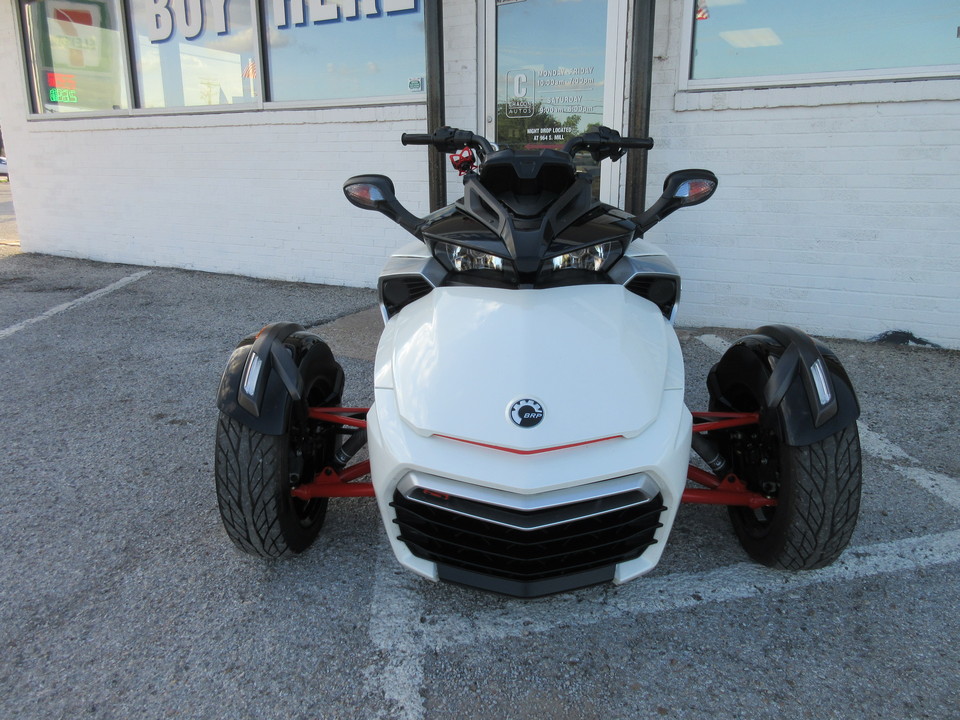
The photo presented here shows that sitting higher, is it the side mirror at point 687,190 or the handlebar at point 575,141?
the handlebar at point 575,141

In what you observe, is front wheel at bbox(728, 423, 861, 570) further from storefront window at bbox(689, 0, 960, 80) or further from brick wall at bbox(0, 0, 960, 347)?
storefront window at bbox(689, 0, 960, 80)

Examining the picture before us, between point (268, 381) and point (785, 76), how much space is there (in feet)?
14.7

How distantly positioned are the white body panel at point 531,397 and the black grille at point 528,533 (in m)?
0.06

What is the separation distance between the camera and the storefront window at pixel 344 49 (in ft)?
21.0

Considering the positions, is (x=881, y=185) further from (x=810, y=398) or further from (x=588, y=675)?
(x=588, y=675)

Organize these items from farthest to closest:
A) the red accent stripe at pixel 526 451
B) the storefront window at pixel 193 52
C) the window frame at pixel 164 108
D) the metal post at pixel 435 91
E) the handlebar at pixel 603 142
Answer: the storefront window at pixel 193 52 → the window frame at pixel 164 108 → the metal post at pixel 435 91 → the handlebar at pixel 603 142 → the red accent stripe at pixel 526 451

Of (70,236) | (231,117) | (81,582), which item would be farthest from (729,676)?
(70,236)

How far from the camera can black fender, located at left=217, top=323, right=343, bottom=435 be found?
2201 mm

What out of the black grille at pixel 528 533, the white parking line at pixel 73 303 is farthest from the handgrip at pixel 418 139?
the white parking line at pixel 73 303

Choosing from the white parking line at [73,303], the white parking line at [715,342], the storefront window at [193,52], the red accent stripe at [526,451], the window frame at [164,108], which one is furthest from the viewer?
the storefront window at [193,52]

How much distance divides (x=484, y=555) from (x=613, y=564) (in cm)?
36

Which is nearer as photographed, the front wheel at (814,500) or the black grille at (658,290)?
the front wheel at (814,500)

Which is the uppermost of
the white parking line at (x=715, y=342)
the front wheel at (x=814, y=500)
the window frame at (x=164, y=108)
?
the window frame at (x=164, y=108)

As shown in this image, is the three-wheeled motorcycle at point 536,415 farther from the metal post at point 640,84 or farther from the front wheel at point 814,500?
the metal post at point 640,84
